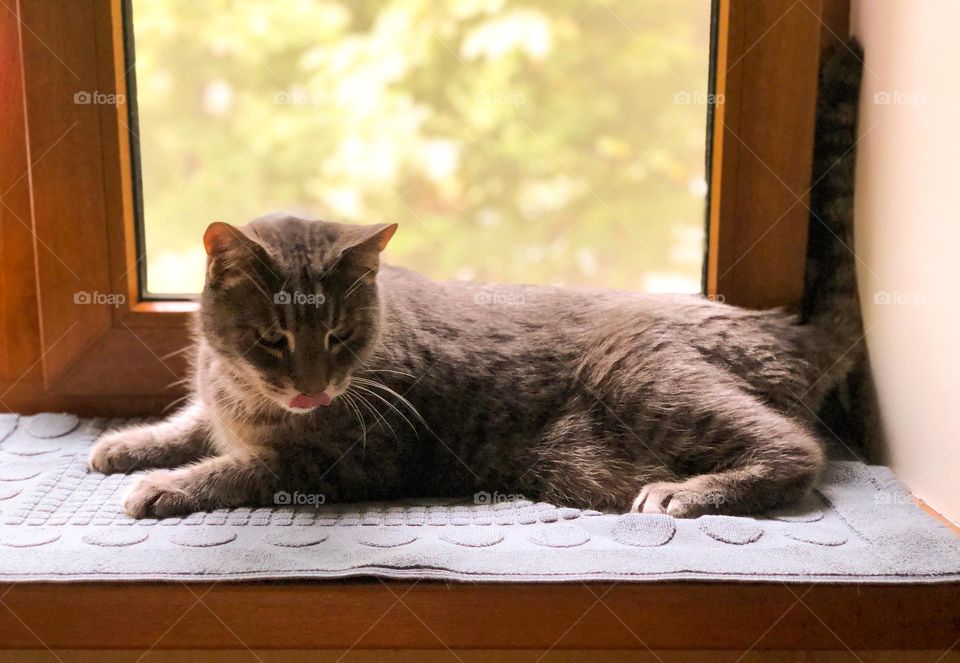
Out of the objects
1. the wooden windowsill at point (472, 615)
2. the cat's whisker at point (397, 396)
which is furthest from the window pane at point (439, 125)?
the wooden windowsill at point (472, 615)

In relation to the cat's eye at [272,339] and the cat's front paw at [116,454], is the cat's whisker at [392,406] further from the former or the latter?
the cat's front paw at [116,454]

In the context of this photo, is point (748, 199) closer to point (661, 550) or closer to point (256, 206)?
point (661, 550)

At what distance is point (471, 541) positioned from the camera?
1.44m

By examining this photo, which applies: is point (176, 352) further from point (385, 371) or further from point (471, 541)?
point (471, 541)

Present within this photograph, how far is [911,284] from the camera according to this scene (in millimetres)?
1655

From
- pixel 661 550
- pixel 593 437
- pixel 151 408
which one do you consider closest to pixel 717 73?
pixel 593 437

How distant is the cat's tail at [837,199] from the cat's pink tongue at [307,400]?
1071 mm

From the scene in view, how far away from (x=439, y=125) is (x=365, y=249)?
1.68 ft

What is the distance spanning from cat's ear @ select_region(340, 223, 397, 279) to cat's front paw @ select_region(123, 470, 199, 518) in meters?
0.49

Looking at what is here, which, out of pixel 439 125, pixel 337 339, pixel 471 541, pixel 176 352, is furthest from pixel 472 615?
pixel 439 125

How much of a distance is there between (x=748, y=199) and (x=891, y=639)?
0.96 metres

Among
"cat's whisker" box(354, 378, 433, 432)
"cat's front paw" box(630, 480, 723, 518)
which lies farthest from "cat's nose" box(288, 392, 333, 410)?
"cat's front paw" box(630, 480, 723, 518)

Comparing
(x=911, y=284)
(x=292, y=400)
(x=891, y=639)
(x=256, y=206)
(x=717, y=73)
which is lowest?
(x=891, y=639)

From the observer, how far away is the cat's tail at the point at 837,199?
1871 mm
